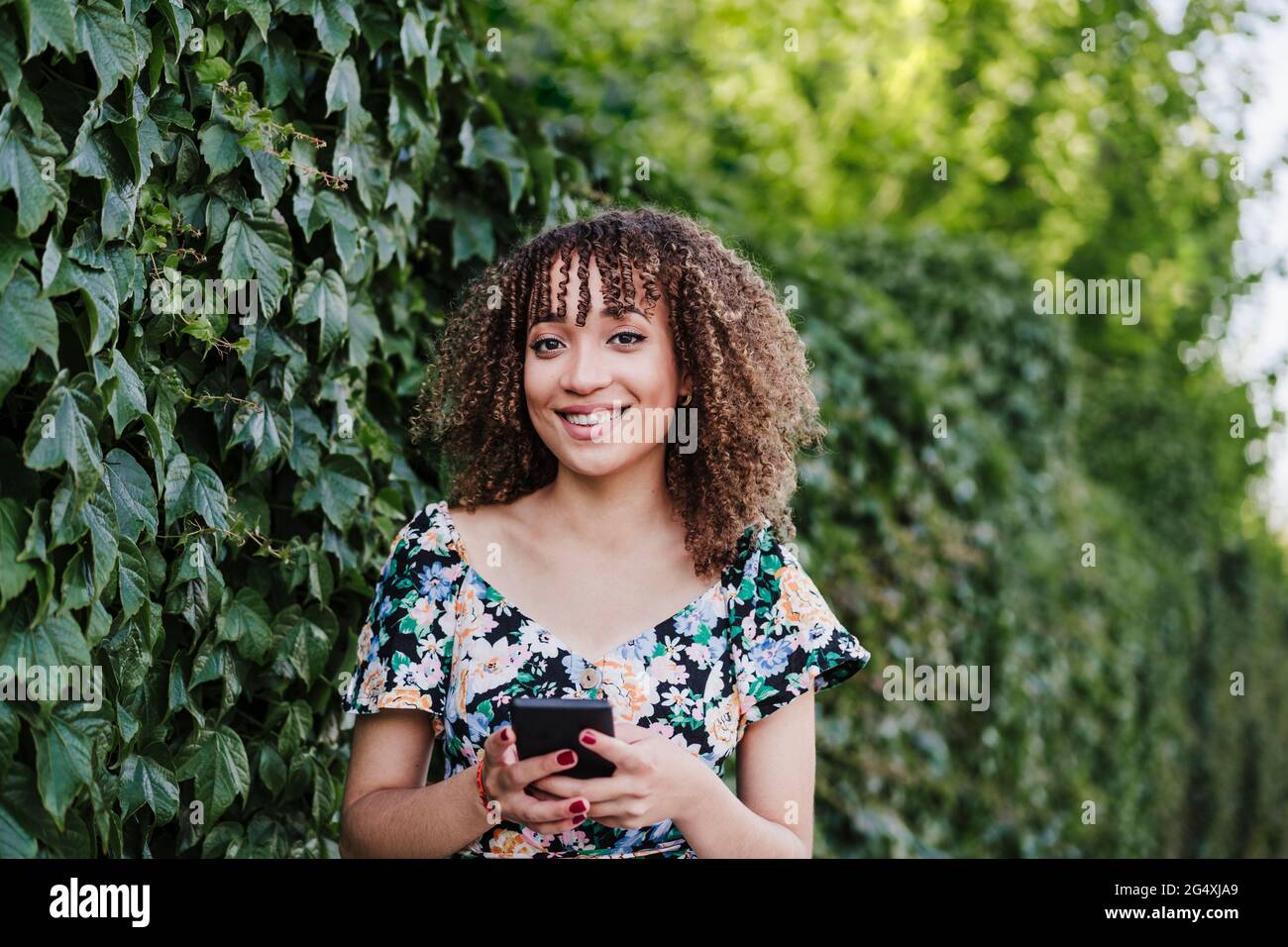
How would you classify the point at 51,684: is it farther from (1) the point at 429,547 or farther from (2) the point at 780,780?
(2) the point at 780,780

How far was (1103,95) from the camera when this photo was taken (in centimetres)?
868

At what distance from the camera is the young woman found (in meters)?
1.92

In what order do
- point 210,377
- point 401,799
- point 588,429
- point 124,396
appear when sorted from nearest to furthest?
point 124,396 → point 401,799 → point 588,429 → point 210,377

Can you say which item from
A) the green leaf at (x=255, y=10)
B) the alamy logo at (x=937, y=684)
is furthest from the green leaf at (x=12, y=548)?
the alamy logo at (x=937, y=684)

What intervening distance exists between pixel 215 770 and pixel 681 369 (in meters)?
0.99

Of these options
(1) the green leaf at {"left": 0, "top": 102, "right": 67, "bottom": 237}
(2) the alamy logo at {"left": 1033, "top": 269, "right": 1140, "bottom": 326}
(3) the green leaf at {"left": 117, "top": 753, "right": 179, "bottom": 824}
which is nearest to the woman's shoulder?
(3) the green leaf at {"left": 117, "top": 753, "right": 179, "bottom": 824}

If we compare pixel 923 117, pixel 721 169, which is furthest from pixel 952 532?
pixel 923 117

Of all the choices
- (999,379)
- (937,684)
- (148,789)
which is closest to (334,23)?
(148,789)

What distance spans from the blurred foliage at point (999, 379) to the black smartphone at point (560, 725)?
204 centimetres

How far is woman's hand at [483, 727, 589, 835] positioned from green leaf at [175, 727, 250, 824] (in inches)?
23.1

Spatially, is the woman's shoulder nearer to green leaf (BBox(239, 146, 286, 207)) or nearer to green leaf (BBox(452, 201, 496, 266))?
green leaf (BBox(239, 146, 286, 207))

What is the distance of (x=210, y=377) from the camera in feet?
6.85

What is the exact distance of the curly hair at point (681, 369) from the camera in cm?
206
